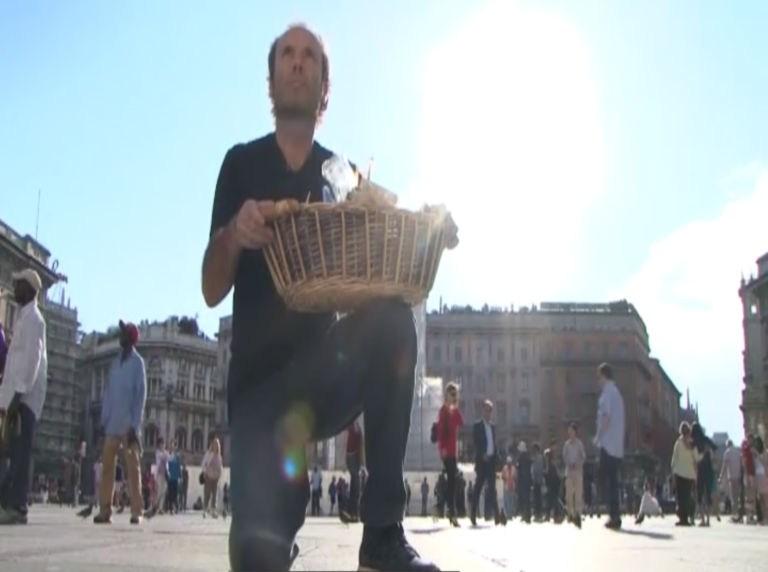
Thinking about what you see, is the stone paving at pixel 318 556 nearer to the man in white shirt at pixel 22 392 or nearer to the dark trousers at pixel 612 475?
the man in white shirt at pixel 22 392

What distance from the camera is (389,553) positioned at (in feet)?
7.82

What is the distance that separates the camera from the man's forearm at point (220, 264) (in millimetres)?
2621

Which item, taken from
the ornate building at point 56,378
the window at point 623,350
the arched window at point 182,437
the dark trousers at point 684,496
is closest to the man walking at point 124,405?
the dark trousers at point 684,496

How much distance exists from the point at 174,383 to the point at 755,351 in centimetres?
6286

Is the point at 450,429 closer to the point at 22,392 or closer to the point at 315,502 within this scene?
the point at 22,392

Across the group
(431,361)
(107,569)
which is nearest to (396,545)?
(107,569)

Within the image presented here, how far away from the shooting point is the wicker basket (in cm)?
231

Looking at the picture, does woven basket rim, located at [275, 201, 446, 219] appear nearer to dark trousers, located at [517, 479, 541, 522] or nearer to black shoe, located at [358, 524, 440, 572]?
black shoe, located at [358, 524, 440, 572]

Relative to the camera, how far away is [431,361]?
337 feet

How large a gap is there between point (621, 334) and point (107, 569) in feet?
343

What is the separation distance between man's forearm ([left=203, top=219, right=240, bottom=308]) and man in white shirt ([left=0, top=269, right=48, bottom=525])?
5.54m

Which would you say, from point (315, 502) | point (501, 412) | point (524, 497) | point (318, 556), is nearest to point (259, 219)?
point (318, 556)

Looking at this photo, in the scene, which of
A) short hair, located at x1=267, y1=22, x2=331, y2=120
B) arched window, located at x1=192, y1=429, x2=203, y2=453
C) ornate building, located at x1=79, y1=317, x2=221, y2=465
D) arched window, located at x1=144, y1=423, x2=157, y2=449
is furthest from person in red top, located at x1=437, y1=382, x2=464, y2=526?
arched window, located at x1=192, y1=429, x2=203, y2=453

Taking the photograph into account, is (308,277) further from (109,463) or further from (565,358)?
(565,358)
